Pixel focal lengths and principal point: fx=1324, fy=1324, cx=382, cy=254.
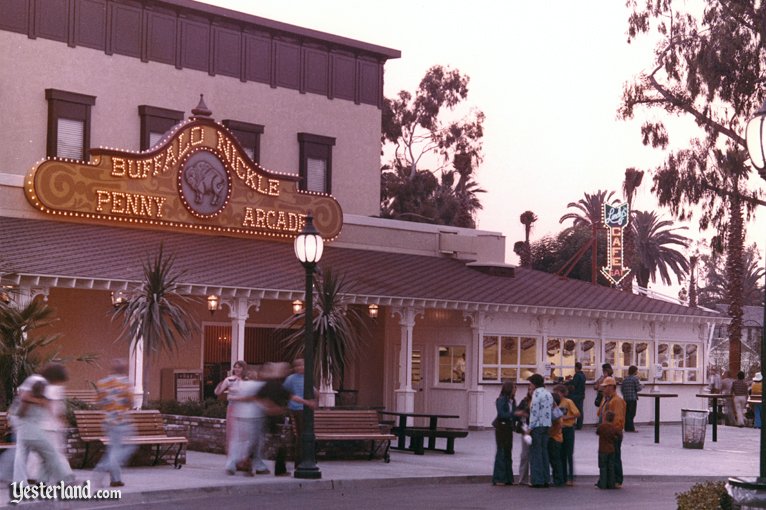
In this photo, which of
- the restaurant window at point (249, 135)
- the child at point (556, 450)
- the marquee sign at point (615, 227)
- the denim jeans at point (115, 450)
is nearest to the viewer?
the denim jeans at point (115, 450)

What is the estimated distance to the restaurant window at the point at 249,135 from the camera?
3753 centimetres

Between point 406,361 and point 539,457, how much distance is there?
11933 millimetres

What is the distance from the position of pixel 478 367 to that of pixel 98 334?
9.49 m

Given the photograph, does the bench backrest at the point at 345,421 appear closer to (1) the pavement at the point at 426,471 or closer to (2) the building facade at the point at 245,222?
(1) the pavement at the point at 426,471

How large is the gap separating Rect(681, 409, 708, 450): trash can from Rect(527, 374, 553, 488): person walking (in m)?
9.24

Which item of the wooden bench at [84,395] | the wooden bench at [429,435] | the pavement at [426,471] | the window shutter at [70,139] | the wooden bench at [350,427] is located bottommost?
the pavement at [426,471]

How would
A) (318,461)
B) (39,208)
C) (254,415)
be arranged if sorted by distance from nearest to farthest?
(254,415) → (318,461) → (39,208)

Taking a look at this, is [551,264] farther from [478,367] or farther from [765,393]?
[765,393]

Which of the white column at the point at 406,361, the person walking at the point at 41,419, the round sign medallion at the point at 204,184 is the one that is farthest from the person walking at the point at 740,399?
the person walking at the point at 41,419

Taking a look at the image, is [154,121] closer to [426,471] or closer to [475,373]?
[475,373]

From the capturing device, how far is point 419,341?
1366 inches

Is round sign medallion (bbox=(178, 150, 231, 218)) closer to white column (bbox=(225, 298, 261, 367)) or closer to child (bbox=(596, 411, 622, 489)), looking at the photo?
white column (bbox=(225, 298, 261, 367))

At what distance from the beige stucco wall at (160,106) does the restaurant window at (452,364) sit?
25.6ft

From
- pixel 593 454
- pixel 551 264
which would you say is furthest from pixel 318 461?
pixel 551 264
